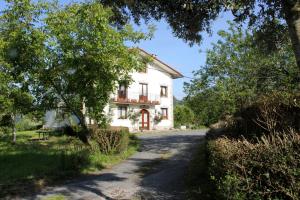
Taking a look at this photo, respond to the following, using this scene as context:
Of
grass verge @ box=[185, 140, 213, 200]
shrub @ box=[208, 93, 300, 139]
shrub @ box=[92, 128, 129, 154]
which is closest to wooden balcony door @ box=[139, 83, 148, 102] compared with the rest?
shrub @ box=[92, 128, 129, 154]

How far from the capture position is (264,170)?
5.94m

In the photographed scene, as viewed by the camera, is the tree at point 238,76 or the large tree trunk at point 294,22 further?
the tree at point 238,76

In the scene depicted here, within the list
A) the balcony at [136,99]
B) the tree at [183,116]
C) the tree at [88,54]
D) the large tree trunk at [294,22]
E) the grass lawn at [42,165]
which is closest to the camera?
the large tree trunk at [294,22]

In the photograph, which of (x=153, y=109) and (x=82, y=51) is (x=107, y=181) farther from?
(x=153, y=109)

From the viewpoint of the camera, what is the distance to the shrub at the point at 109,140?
66.9 ft

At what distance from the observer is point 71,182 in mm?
14516

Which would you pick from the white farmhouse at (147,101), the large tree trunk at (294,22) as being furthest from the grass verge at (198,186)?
the white farmhouse at (147,101)

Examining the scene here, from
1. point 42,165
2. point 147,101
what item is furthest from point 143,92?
point 42,165

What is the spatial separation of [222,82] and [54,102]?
30.0ft

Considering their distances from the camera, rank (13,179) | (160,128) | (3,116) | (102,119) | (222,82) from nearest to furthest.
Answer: (13,179) → (102,119) → (222,82) → (3,116) → (160,128)

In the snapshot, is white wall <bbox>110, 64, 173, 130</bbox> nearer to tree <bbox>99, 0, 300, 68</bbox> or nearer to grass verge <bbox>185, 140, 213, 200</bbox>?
grass verge <bbox>185, 140, 213, 200</bbox>

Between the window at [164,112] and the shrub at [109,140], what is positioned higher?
the window at [164,112]

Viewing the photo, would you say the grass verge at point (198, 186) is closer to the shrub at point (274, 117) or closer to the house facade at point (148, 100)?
the shrub at point (274, 117)

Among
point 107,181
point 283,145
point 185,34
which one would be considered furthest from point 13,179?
point 283,145
